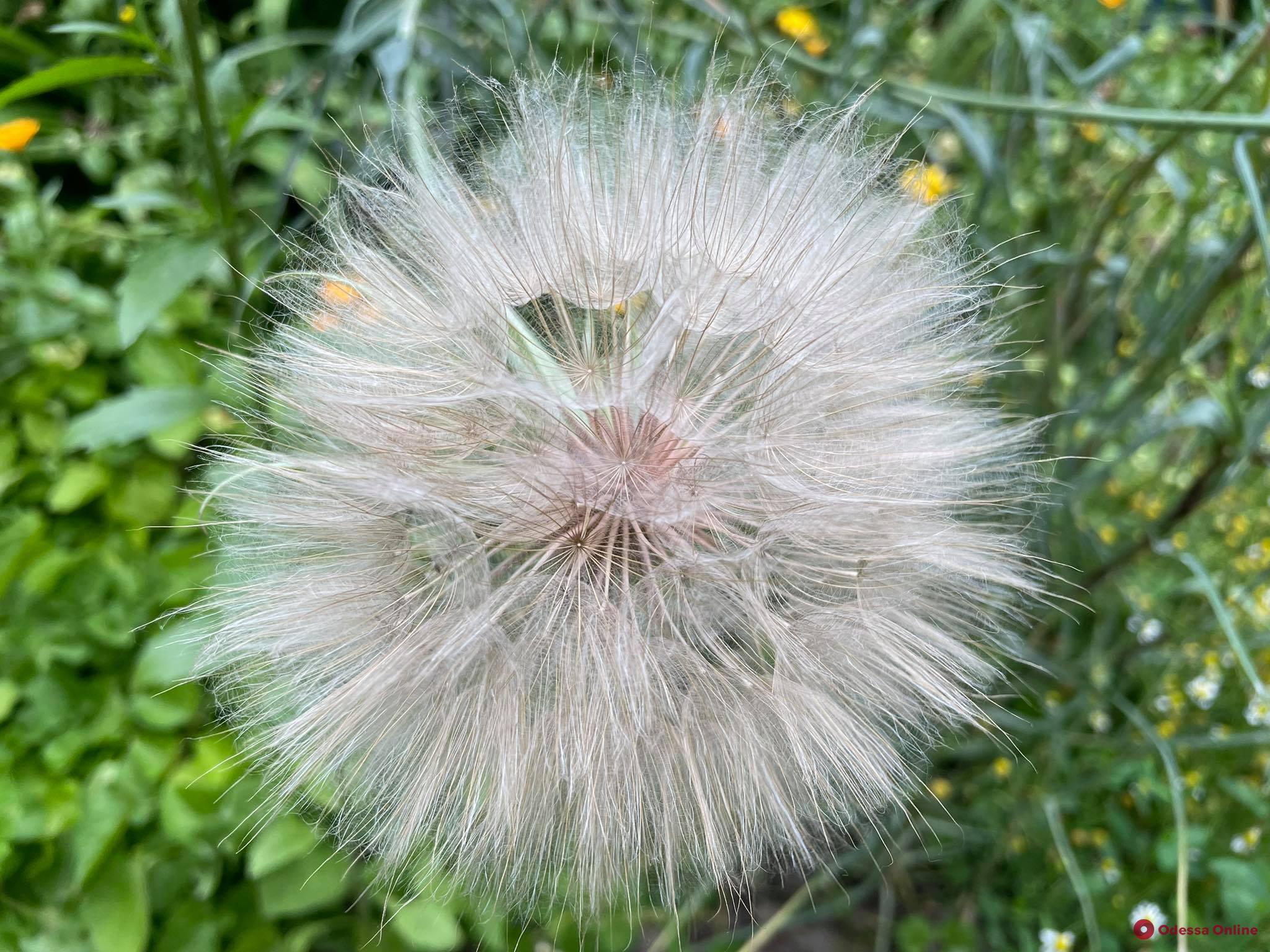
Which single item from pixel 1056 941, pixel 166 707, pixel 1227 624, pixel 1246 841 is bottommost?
pixel 1056 941

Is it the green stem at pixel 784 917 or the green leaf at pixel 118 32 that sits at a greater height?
the green leaf at pixel 118 32

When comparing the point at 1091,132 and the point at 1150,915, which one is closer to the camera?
the point at 1150,915

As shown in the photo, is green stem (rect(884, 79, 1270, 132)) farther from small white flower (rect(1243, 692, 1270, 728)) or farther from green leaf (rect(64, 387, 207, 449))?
green leaf (rect(64, 387, 207, 449))

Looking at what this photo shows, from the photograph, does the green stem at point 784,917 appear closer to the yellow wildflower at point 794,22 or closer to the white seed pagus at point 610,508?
the white seed pagus at point 610,508

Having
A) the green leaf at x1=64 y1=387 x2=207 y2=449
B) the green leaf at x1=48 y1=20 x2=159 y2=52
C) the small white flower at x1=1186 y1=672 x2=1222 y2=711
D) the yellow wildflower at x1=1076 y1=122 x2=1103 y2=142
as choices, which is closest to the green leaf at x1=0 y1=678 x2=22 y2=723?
the green leaf at x1=64 y1=387 x2=207 y2=449

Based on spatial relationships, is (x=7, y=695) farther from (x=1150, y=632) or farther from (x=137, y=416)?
(x=1150, y=632)

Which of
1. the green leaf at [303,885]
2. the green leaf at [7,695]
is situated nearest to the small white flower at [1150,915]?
the green leaf at [303,885]

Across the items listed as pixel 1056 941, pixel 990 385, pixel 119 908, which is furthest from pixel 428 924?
pixel 990 385
